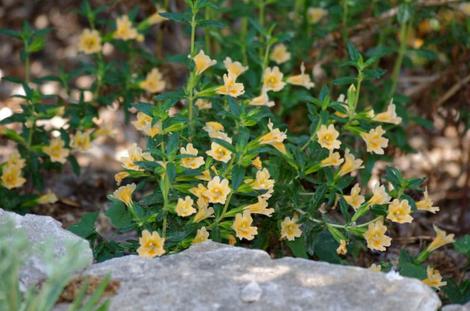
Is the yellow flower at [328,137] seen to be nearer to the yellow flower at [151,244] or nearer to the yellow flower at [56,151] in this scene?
the yellow flower at [151,244]

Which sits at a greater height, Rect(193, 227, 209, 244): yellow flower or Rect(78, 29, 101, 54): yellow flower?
Rect(78, 29, 101, 54): yellow flower

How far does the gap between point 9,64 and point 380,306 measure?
184 inches

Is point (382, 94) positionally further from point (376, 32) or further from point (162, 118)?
point (162, 118)

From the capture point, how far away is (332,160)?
349cm

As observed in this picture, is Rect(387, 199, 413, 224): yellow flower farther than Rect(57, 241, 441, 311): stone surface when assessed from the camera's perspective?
Yes

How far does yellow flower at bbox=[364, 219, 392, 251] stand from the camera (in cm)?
340

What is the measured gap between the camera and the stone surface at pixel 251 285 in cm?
274

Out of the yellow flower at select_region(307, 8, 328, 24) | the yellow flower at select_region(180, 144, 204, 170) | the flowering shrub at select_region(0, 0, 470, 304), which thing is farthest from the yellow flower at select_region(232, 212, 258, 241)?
the yellow flower at select_region(307, 8, 328, 24)

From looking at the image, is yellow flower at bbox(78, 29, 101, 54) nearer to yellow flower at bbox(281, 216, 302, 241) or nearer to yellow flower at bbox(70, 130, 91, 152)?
yellow flower at bbox(70, 130, 91, 152)

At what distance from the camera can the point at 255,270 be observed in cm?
291

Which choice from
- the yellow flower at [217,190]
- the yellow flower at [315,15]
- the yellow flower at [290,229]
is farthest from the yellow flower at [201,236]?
the yellow flower at [315,15]

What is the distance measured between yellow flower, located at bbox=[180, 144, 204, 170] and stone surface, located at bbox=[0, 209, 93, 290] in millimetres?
450

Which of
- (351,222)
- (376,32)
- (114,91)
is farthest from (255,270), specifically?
(376,32)

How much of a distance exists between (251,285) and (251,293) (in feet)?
0.11
